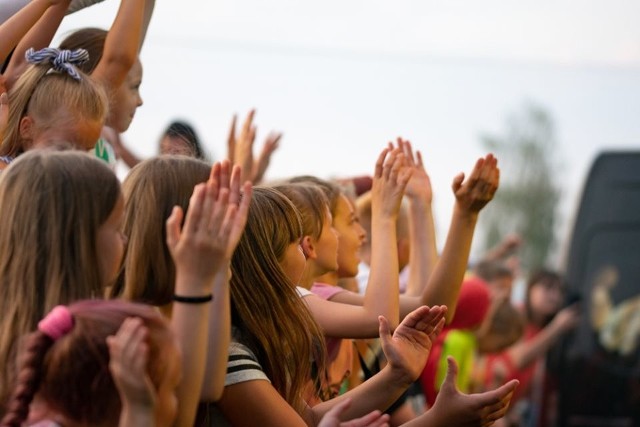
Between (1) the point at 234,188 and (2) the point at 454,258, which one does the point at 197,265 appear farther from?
(2) the point at 454,258

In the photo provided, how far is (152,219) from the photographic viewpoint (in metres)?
3.03

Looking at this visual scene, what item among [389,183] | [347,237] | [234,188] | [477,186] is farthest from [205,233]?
[347,237]

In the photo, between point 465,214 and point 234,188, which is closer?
point 234,188

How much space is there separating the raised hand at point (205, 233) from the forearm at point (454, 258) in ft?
5.54

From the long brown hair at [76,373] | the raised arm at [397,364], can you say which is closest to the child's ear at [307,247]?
the raised arm at [397,364]

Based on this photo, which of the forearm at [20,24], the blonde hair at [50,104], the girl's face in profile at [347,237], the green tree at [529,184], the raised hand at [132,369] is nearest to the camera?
the raised hand at [132,369]

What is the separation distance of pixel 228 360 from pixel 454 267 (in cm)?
135

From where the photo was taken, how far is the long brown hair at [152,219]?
2.98m

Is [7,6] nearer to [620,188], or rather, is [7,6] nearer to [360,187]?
[360,187]

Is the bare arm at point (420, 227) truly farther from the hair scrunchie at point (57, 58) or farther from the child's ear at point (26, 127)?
the child's ear at point (26, 127)

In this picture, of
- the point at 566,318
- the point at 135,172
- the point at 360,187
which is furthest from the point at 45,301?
the point at 566,318

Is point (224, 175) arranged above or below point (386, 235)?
above

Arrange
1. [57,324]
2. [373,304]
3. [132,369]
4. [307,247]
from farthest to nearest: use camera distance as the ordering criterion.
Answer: [307,247]
[373,304]
[57,324]
[132,369]

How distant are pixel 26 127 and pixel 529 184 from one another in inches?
1873
